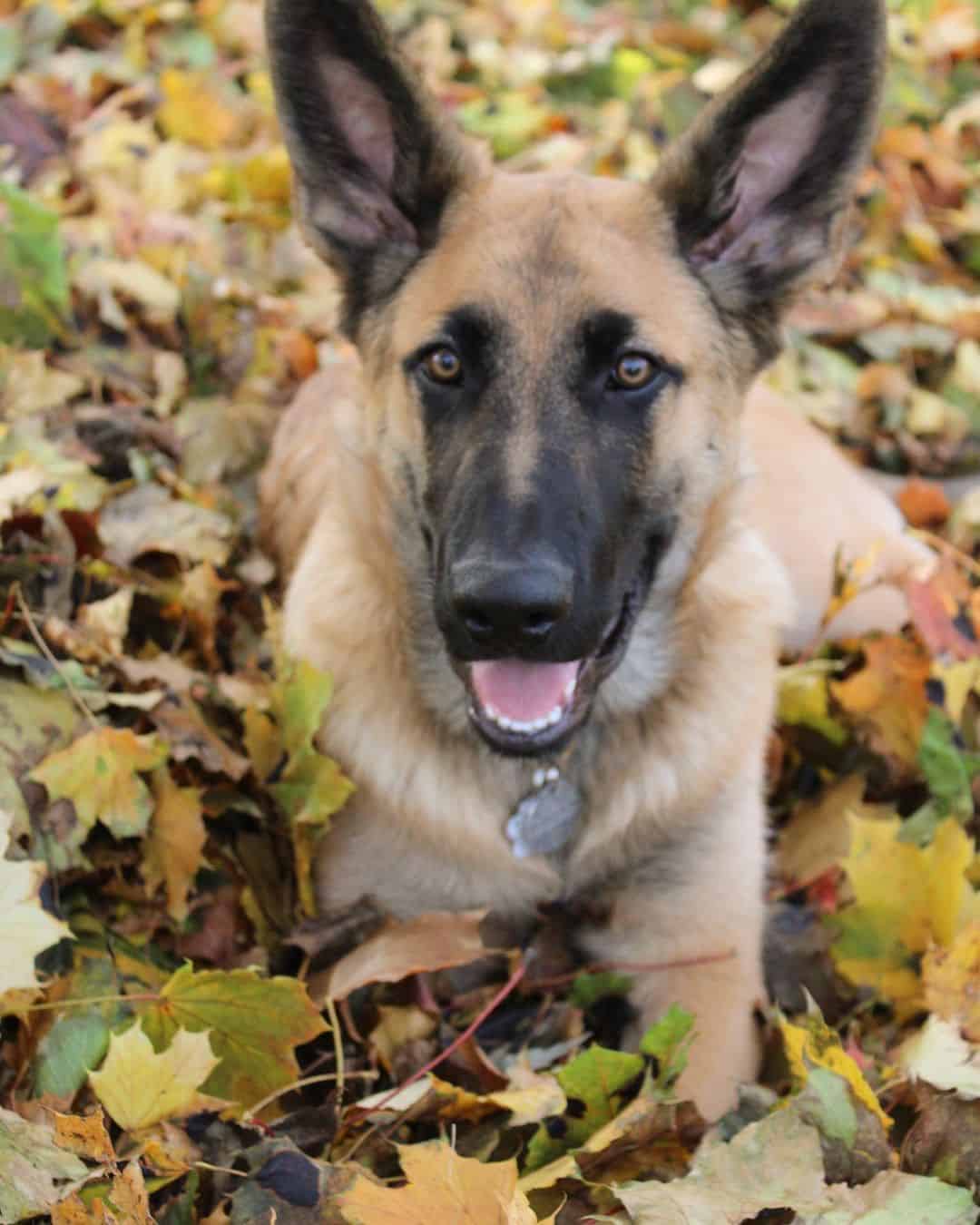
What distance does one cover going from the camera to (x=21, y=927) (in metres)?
1.96

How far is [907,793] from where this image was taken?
3.54 metres

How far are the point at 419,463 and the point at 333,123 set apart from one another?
0.77 metres

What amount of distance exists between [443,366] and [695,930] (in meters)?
1.37

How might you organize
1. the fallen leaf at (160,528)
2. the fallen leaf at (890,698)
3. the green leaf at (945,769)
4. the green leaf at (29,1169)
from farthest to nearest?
the fallen leaf at (890,698)
the fallen leaf at (160,528)
the green leaf at (945,769)
the green leaf at (29,1169)

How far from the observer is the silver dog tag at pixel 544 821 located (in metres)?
3.01

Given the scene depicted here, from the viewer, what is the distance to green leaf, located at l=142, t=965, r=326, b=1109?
2.33m

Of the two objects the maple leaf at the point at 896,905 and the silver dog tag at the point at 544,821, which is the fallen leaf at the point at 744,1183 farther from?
the silver dog tag at the point at 544,821

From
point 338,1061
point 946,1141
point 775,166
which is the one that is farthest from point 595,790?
point 775,166

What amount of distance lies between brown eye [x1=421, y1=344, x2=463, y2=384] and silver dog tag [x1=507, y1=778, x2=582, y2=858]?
36.6 inches

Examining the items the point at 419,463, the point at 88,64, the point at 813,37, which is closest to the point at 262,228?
the point at 88,64

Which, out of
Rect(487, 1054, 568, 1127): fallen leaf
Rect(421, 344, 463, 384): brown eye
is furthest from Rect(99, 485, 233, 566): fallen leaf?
Rect(487, 1054, 568, 1127): fallen leaf

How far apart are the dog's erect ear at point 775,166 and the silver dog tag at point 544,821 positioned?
110 centimetres

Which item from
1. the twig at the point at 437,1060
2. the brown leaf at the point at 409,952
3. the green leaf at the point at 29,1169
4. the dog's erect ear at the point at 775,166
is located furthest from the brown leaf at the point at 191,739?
the dog's erect ear at the point at 775,166

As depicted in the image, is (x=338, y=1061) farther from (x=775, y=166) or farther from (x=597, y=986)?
(x=775, y=166)
